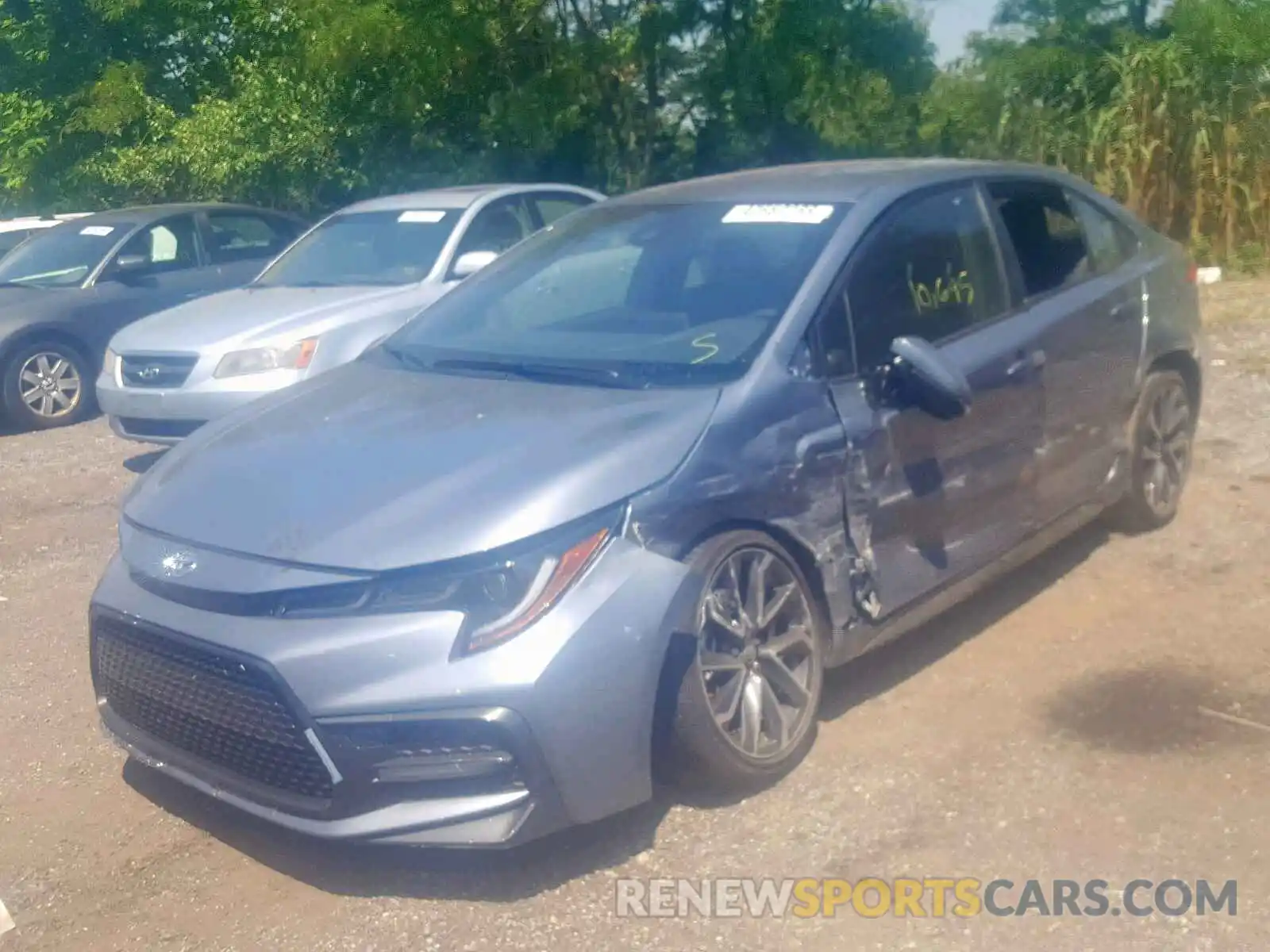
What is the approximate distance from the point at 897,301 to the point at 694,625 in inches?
58.6

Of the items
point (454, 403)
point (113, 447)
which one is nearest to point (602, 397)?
point (454, 403)

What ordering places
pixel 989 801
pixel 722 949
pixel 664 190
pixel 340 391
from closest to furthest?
pixel 722 949, pixel 989 801, pixel 340 391, pixel 664 190

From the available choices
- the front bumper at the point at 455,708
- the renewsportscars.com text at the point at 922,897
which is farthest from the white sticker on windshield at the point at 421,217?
the renewsportscars.com text at the point at 922,897

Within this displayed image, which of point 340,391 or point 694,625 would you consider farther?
point 340,391

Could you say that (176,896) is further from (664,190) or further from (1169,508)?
(1169,508)

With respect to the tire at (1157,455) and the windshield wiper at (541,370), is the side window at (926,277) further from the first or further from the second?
the tire at (1157,455)

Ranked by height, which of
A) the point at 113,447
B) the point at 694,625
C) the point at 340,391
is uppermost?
the point at 340,391

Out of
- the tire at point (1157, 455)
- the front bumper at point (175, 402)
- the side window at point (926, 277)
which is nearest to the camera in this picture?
the side window at point (926, 277)

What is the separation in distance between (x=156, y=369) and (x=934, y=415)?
5128mm

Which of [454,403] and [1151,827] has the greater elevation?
[454,403]

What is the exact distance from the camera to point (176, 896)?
3.67m

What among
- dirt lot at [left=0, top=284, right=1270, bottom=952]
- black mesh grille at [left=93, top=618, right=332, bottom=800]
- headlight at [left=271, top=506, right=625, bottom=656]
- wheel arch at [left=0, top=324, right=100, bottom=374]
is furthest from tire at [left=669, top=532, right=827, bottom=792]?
wheel arch at [left=0, top=324, right=100, bottom=374]

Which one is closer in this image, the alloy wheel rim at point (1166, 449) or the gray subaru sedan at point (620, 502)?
the gray subaru sedan at point (620, 502)

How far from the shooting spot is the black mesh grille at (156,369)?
8000 mm
